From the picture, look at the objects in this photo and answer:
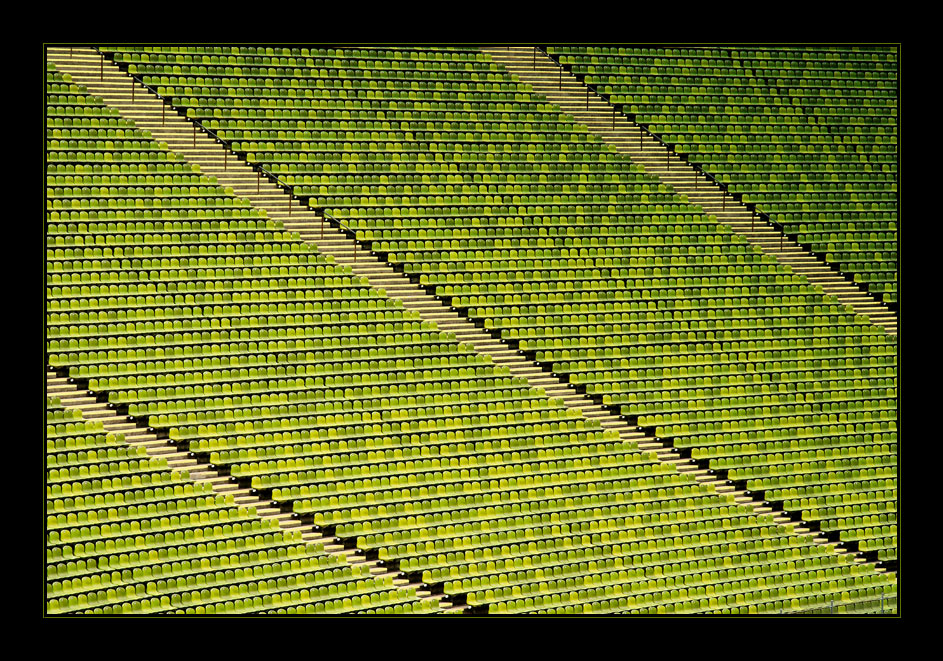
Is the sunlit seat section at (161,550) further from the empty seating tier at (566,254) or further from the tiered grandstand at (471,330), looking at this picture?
the empty seating tier at (566,254)

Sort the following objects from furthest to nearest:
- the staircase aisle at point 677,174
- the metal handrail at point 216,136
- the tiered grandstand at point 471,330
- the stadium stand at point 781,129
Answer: the stadium stand at point 781,129
the staircase aisle at point 677,174
the metal handrail at point 216,136
the tiered grandstand at point 471,330

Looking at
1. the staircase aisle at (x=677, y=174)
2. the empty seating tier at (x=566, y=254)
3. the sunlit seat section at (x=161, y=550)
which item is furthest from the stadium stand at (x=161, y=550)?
the staircase aisle at (x=677, y=174)

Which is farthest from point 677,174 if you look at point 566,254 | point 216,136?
point 216,136

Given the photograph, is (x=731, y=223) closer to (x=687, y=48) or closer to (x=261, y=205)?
(x=687, y=48)

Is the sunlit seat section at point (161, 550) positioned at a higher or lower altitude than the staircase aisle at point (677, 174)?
lower

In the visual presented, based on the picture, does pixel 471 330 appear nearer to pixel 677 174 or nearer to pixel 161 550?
pixel 677 174
